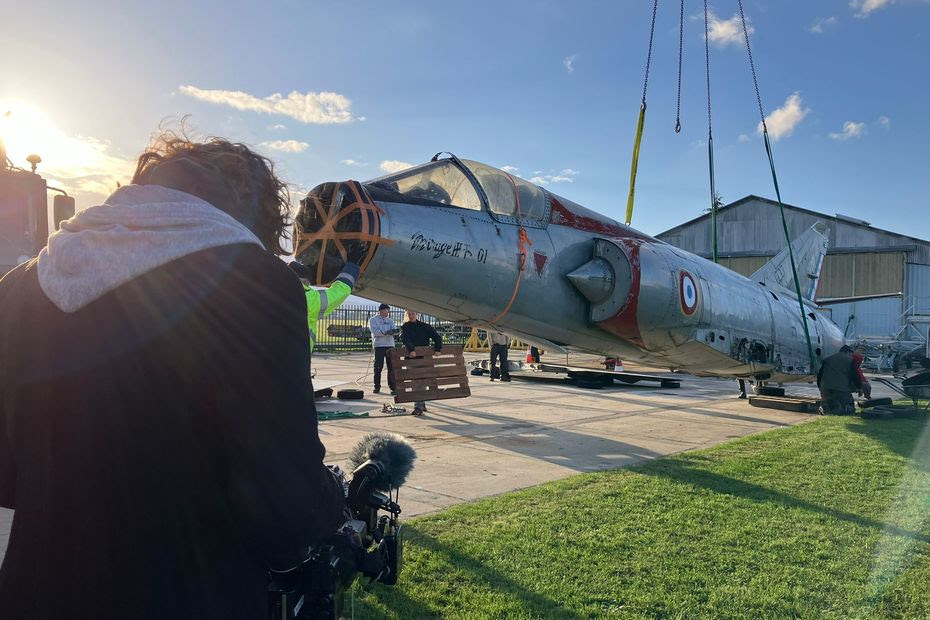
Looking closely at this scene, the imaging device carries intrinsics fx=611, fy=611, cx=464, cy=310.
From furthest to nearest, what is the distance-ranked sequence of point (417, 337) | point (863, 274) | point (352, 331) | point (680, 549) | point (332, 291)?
point (352, 331) → point (863, 274) → point (417, 337) → point (332, 291) → point (680, 549)

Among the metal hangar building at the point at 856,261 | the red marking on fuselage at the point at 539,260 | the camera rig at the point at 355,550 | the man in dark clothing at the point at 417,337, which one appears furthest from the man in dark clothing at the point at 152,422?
the metal hangar building at the point at 856,261

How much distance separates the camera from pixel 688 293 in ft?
23.9

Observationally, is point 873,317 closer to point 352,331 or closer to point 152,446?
point 352,331

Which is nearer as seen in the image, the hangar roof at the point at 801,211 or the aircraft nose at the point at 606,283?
the aircraft nose at the point at 606,283

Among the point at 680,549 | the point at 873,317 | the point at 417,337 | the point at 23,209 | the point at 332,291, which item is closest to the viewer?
the point at 680,549

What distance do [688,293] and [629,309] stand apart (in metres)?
1.21

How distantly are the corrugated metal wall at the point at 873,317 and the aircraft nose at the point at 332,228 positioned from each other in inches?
1181

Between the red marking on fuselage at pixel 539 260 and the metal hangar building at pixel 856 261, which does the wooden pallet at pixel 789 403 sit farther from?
the metal hangar building at pixel 856 261

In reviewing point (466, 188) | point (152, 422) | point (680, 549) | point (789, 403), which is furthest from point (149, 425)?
point (789, 403)

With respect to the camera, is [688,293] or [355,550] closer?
[355,550]

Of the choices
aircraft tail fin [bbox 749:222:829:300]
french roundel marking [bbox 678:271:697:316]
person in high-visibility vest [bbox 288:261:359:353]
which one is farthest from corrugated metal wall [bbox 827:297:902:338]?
person in high-visibility vest [bbox 288:261:359:353]

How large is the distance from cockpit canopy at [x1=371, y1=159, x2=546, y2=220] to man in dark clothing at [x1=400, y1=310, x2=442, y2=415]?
17.0ft

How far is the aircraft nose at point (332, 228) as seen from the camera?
4637 mm

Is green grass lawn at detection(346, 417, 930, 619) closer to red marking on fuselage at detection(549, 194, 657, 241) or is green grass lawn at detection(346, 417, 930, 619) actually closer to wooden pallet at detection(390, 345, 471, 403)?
red marking on fuselage at detection(549, 194, 657, 241)
